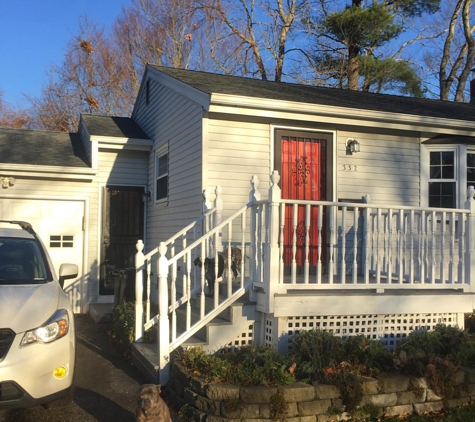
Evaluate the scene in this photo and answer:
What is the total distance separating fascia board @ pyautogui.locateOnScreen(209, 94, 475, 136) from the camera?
713 cm

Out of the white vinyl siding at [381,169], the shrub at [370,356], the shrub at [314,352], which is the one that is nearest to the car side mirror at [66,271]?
the shrub at [314,352]

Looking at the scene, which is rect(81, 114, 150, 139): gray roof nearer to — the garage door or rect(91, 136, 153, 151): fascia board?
rect(91, 136, 153, 151): fascia board

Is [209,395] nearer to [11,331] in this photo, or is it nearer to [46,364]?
[46,364]

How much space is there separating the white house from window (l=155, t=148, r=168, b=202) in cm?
6

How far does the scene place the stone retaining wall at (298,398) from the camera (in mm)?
4410

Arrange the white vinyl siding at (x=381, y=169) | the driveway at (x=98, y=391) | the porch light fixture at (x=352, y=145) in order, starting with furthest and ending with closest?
the white vinyl siding at (x=381, y=169), the porch light fixture at (x=352, y=145), the driveway at (x=98, y=391)

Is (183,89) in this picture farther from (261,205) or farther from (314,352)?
(314,352)

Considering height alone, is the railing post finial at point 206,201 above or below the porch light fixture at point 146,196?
below

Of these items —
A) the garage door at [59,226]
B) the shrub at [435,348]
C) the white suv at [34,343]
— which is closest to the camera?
the white suv at [34,343]

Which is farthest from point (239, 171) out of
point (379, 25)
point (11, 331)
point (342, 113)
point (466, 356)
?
point (379, 25)

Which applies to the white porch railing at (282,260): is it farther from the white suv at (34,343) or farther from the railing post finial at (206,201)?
the white suv at (34,343)

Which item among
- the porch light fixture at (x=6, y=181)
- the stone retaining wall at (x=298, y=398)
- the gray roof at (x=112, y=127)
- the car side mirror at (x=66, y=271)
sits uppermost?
the gray roof at (x=112, y=127)

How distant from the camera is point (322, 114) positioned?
25.0 ft

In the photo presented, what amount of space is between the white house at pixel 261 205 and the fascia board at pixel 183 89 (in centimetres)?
4
